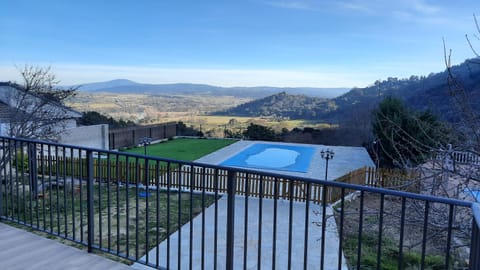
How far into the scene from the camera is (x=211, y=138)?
20688 mm

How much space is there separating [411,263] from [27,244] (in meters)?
5.30

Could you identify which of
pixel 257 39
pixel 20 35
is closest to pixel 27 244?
pixel 20 35

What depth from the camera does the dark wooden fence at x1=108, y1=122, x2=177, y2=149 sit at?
16156mm

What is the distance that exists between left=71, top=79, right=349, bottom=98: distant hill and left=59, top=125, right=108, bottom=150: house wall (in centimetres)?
1279

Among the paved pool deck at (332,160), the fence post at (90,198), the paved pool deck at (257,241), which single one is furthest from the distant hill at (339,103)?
the fence post at (90,198)

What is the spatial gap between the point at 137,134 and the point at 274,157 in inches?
280

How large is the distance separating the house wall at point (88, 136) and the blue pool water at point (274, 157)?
5300 millimetres

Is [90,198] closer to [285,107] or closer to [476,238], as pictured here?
[476,238]

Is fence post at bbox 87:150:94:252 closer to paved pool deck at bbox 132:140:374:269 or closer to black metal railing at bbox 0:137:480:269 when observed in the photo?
black metal railing at bbox 0:137:480:269

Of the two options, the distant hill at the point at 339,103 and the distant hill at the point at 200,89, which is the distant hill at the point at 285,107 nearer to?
the distant hill at the point at 339,103

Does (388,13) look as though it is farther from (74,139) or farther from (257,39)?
(74,139)

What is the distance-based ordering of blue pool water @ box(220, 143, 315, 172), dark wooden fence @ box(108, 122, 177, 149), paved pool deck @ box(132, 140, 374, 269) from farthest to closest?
1. dark wooden fence @ box(108, 122, 177, 149)
2. blue pool water @ box(220, 143, 315, 172)
3. paved pool deck @ box(132, 140, 374, 269)

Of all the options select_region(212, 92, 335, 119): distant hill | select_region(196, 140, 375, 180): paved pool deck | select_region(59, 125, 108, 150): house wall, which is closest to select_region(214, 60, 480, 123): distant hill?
select_region(212, 92, 335, 119): distant hill

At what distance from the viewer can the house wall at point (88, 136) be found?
41.7 feet
